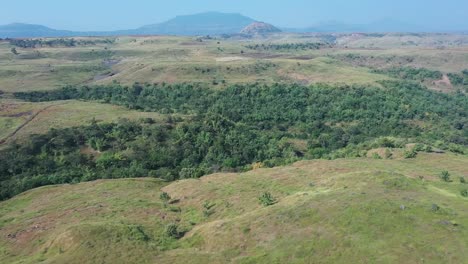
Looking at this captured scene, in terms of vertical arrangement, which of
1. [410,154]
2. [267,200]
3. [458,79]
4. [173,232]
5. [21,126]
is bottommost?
[21,126]

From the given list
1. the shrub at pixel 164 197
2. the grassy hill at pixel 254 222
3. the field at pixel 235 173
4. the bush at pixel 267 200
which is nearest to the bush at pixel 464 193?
the grassy hill at pixel 254 222

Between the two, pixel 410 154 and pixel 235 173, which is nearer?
pixel 235 173

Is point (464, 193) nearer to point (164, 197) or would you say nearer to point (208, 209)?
point (208, 209)

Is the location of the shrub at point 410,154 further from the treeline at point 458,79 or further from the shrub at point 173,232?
the treeline at point 458,79

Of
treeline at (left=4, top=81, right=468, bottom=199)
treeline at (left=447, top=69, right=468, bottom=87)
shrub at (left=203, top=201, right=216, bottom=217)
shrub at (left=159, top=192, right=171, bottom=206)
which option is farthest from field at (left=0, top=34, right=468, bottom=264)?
treeline at (left=447, top=69, right=468, bottom=87)

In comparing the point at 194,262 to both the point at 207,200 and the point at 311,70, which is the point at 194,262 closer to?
the point at 207,200

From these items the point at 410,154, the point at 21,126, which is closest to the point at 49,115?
the point at 21,126
